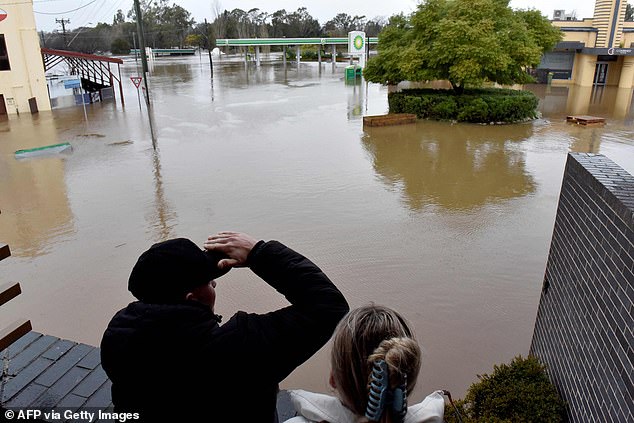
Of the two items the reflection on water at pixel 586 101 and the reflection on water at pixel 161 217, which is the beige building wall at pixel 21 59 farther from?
the reflection on water at pixel 586 101

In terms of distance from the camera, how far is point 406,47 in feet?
58.7

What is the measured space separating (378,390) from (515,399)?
1.87 metres

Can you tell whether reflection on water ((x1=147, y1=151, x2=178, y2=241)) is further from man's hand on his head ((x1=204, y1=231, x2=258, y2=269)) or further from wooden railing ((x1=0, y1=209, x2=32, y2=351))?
man's hand on his head ((x1=204, y1=231, x2=258, y2=269))

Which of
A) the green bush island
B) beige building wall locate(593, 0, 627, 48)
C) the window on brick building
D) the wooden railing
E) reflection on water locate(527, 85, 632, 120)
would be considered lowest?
reflection on water locate(527, 85, 632, 120)

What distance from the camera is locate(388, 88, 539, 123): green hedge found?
53.8 ft

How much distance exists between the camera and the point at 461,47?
16.0 metres

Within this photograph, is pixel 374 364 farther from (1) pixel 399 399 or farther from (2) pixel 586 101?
(2) pixel 586 101

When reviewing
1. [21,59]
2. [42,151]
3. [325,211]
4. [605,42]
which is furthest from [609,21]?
[21,59]

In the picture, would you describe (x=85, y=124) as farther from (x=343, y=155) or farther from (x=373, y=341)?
(x=373, y=341)

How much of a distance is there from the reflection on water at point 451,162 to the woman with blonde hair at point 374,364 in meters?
7.09

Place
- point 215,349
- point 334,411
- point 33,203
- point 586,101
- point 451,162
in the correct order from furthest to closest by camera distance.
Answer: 1. point 586,101
2. point 451,162
3. point 33,203
4. point 334,411
5. point 215,349

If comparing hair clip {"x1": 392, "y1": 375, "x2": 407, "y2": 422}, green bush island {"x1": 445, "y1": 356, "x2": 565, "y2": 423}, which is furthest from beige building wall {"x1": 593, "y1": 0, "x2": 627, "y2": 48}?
hair clip {"x1": 392, "y1": 375, "x2": 407, "y2": 422}

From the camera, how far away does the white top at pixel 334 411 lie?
66.9 inches

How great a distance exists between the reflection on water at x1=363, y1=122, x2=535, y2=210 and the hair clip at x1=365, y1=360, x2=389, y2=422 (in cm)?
720
